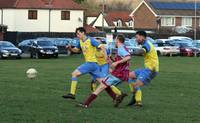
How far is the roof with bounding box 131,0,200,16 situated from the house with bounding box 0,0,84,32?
24.6 meters

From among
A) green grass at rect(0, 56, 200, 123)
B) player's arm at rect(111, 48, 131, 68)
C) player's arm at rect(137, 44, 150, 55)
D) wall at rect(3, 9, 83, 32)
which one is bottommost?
green grass at rect(0, 56, 200, 123)

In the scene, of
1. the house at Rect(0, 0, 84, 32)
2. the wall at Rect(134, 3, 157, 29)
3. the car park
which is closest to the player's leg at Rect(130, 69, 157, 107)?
the car park

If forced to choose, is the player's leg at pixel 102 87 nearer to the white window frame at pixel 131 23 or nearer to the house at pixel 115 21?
the white window frame at pixel 131 23

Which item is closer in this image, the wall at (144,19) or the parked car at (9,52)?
the parked car at (9,52)

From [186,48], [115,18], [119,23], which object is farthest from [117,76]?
[119,23]

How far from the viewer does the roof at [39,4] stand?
89.4 m

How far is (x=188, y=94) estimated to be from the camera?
767 inches

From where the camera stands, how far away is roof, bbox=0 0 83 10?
89.4m

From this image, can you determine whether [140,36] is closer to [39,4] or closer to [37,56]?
[37,56]

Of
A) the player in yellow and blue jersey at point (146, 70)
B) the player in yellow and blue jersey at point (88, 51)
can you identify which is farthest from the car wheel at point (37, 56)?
the player in yellow and blue jersey at point (146, 70)

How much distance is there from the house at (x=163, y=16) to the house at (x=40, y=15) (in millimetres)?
23739

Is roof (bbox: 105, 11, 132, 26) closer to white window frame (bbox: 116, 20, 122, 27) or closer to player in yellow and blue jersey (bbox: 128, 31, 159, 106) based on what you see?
white window frame (bbox: 116, 20, 122, 27)

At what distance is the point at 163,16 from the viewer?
11281 centimetres

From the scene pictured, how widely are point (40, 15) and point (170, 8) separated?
107 feet
